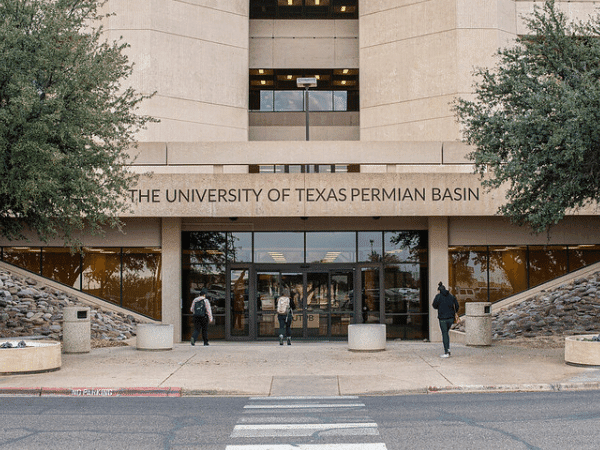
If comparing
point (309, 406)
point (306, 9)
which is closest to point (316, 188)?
point (306, 9)

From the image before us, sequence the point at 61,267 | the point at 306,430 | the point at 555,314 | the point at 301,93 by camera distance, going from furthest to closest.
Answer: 1. the point at 301,93
2. the point at 61,267
3. the point at 555,314
4. the point at 306,430

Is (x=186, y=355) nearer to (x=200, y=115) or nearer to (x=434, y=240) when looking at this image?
(x=434, y=240)

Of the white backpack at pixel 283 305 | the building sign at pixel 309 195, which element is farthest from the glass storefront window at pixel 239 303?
the white backpack at pixel 283 305

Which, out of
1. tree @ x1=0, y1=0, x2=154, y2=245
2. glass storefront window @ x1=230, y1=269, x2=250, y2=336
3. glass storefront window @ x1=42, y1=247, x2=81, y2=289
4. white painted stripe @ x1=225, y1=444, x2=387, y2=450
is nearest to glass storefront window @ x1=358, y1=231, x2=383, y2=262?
glass storefront window @ x1=230, y1=269, x2=250, y2=336

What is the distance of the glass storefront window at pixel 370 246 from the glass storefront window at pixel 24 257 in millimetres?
11399

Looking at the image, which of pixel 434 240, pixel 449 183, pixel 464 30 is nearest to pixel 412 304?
pixel 434 240

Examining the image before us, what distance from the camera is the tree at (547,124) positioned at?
47.4 ft

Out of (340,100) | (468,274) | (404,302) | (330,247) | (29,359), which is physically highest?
(340,100)

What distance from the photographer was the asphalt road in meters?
7.61

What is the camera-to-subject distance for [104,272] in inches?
944

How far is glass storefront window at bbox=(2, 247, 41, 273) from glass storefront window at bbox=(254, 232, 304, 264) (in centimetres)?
769

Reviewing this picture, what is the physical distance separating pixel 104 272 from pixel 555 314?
15417 mm

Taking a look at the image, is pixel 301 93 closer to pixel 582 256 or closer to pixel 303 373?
pixel 582 256

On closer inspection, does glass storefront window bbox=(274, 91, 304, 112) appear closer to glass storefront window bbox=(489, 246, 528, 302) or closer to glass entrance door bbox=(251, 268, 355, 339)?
glass entrance door bbox=(251, 268, 355, 339)
